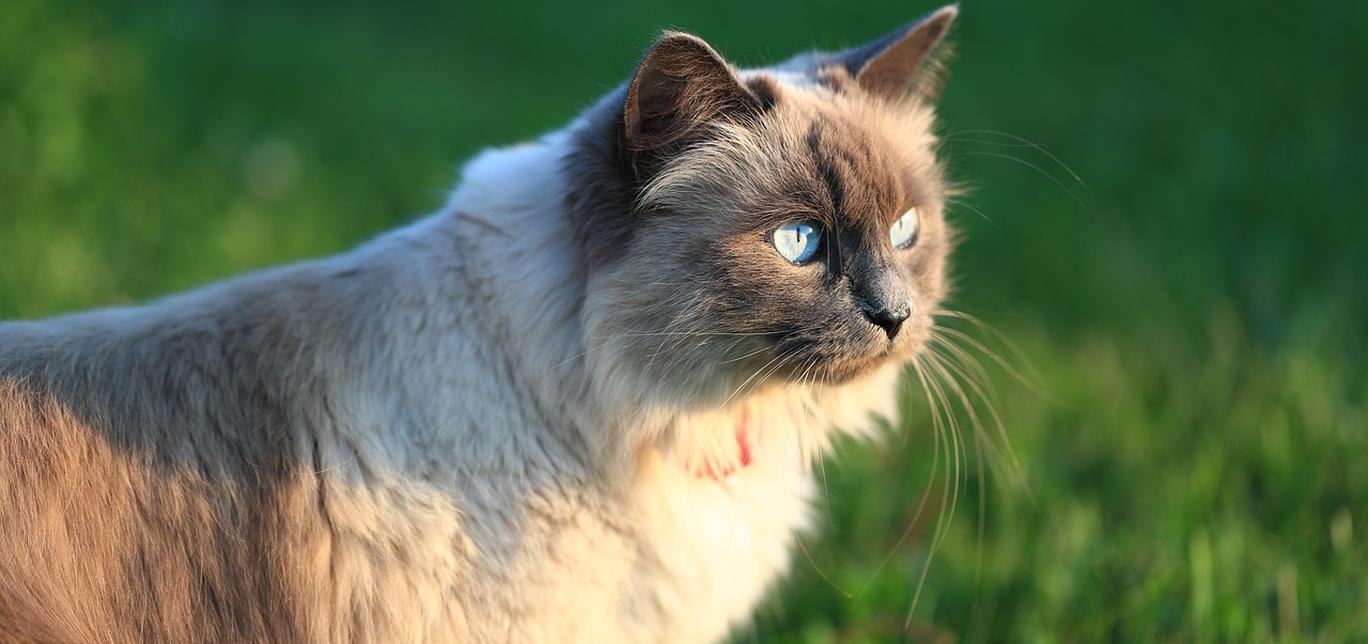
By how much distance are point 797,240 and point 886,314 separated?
23 centimetres

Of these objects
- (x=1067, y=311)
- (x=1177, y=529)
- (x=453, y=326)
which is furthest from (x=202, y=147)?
(x=1177, y=529)

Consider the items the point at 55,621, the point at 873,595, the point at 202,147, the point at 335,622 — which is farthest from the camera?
the point at 202,147

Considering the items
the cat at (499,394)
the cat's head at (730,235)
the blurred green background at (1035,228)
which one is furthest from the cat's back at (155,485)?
the blurred green background at (1035,228)

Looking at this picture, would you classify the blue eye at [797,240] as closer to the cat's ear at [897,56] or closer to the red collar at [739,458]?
the red collar at [739,458]

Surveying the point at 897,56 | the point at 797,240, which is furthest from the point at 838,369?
the point at 897,56

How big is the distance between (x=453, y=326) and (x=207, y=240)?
2800 millimetres

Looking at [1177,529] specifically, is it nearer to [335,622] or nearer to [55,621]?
[335,622]

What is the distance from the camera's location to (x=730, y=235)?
2.26 metres

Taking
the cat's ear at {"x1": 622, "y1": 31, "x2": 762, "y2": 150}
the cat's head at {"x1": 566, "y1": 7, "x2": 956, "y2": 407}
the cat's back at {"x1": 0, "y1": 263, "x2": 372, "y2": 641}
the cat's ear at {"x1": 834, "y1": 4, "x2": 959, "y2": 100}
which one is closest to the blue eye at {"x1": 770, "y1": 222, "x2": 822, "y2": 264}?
the cat's head at {"x1": 566, "y1": 7, "x2": 956, "y2": 407}

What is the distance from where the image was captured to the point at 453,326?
7.89ft

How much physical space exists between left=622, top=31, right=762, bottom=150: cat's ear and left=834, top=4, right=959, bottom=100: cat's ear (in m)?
0.44

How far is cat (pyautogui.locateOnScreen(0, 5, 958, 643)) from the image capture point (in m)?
2.23

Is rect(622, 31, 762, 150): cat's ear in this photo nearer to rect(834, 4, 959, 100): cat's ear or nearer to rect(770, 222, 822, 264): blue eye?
rect(770, 222, 822, 264): blue eye

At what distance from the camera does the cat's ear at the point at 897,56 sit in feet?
8.71
